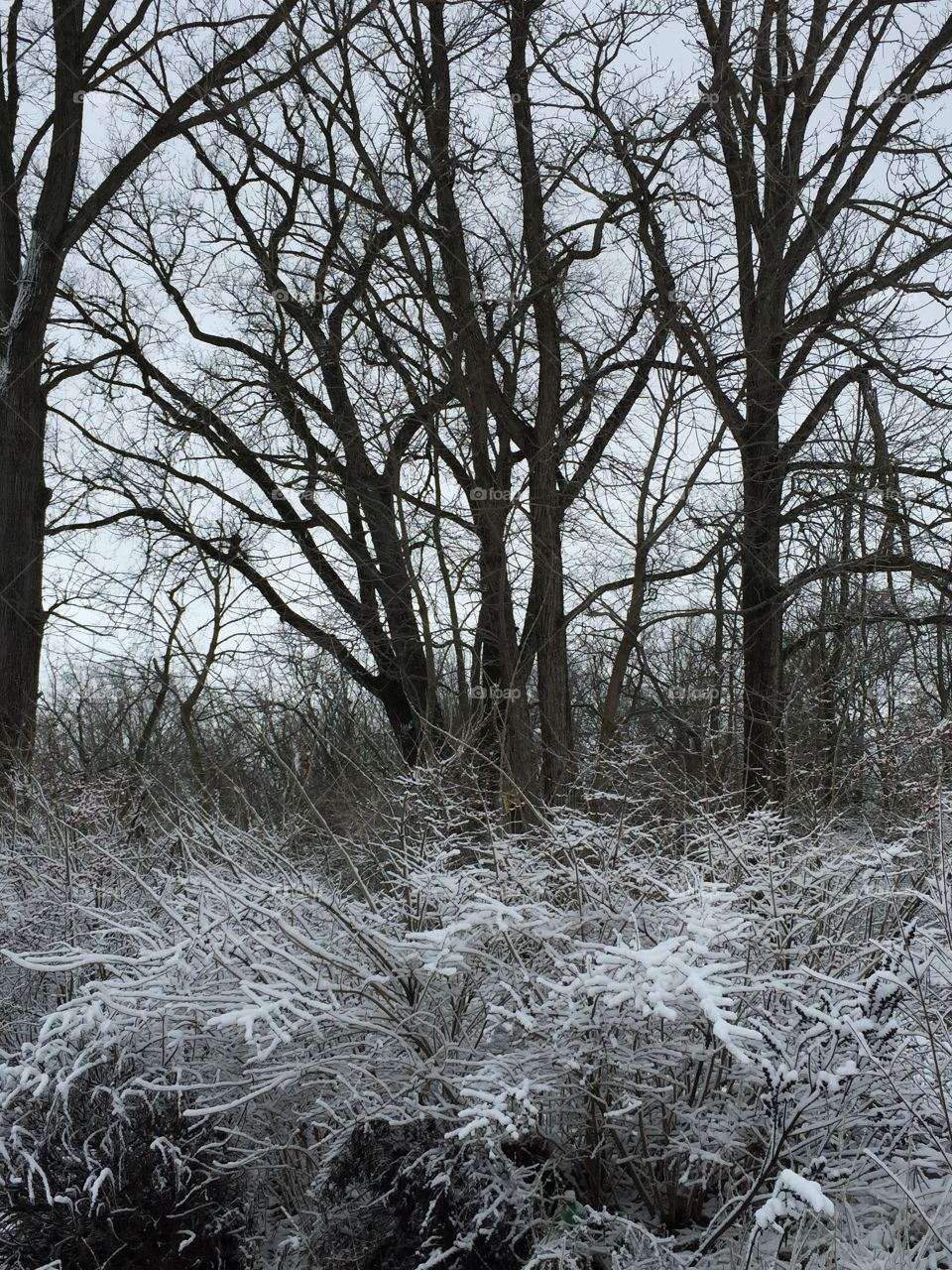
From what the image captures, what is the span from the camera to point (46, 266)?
13094 millimetres

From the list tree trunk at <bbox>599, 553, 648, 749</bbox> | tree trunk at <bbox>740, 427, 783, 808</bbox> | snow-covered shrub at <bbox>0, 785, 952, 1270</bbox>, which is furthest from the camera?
tree trunk at <bbox>740, 427, 783, 808</bbox>

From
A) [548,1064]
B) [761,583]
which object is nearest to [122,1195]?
[548,1064]

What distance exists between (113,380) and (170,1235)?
12.9 meters

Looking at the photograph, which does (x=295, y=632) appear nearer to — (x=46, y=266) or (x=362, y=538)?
(x=362, y=538)

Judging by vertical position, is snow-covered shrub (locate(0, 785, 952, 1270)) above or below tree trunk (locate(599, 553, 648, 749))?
below

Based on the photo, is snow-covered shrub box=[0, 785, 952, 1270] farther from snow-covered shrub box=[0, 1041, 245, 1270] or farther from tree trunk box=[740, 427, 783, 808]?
tree trunk box=[740, 427, 783, 808]

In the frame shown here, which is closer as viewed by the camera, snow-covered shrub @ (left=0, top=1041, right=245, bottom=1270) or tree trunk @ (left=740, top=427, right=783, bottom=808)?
snow-covered shrub @ (left=0, top=1041, right=245, bottom=1270)

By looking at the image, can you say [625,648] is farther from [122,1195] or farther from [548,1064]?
[122,1195]

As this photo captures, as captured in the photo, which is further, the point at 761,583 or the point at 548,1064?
the point at 761,583

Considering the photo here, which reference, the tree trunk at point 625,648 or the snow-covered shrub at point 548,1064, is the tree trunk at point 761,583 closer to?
the tree trunk at point 625,648

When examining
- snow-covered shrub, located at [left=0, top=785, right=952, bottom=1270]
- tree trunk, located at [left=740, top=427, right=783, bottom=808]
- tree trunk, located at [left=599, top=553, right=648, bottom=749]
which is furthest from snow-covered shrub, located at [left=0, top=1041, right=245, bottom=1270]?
tree trunk, located at [left=740, top=427, right=783, bottom=808]

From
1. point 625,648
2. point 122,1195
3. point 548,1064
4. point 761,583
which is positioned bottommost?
point 122,1195

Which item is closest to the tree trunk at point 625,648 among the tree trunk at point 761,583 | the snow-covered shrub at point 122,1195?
the tree trunk at point 761,583

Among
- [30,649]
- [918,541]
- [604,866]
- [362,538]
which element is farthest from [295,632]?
[604,866]
